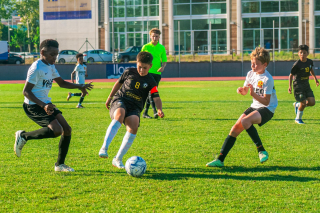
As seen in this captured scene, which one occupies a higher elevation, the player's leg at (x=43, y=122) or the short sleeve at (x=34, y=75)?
the short sleeve at (x=34, y=75)

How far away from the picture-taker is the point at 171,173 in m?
5.46

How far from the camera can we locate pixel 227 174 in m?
5.39

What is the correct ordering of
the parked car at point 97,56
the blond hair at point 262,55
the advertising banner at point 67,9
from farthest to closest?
the advertising banner at point 67,9, the parked car at point 97,56, the blond hair at point 262,55

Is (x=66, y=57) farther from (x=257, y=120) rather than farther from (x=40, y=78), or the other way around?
(x=257, y=120)

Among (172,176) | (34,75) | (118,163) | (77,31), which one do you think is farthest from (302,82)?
(77,31)

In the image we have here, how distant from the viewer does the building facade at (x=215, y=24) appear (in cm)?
4422

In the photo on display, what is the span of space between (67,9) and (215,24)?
18.1 metres

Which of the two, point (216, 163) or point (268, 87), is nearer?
point (268, 87)

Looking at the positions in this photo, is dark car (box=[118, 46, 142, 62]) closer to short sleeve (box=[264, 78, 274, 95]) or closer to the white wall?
the white wall

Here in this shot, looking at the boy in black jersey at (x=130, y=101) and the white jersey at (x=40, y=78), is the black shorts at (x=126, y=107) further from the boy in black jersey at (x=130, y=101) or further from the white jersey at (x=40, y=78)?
the white jersey at (x=40, y=78)

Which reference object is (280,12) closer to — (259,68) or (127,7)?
(127,7)

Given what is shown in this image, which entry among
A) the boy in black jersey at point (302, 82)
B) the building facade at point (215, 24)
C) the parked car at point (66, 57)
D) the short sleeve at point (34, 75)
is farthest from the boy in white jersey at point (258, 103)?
the building facade at point (215, 24)

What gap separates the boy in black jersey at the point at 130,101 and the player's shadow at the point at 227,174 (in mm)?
560

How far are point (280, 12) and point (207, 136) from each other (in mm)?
39366
